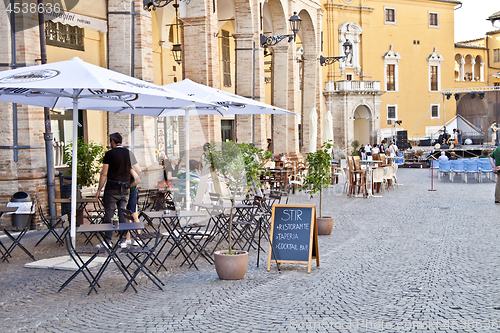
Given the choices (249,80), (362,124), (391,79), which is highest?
(391,79)

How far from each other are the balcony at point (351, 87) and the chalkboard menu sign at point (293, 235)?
3294 centimetres

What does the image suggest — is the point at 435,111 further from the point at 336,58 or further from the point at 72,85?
the point at 72,85

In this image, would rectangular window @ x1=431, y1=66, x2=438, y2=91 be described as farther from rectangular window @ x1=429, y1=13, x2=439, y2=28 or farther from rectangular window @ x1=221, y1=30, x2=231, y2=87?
rectangular window @ x1=221, y1=30, x2=231, y2=87

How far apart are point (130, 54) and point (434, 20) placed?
131ft

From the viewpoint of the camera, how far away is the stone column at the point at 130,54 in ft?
40.1

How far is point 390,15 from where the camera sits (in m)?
43.8

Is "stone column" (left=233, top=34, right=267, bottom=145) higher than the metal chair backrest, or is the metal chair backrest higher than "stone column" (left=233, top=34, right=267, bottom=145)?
"stone column" (left=233, top=34, right=267, bottom=145)

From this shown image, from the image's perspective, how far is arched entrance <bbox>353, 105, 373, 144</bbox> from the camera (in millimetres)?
40656

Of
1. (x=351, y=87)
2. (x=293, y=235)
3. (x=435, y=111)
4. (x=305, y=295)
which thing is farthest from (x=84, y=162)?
(x=435, y=111)

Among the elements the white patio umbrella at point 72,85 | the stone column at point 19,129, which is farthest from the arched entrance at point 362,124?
the white patio umbrella at point 72,85

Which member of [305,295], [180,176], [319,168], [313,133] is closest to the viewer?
[305,295]

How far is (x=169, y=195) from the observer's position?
33.8 ft

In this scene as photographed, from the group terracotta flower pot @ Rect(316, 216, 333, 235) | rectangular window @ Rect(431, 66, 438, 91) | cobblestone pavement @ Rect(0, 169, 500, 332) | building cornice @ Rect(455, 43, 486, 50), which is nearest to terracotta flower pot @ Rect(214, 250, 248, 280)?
cobblestone pavement @ Rect(0, 169, 500, 332)

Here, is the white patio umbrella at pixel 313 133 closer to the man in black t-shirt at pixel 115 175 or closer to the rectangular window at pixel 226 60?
the rectangular window at pixel 226 60
